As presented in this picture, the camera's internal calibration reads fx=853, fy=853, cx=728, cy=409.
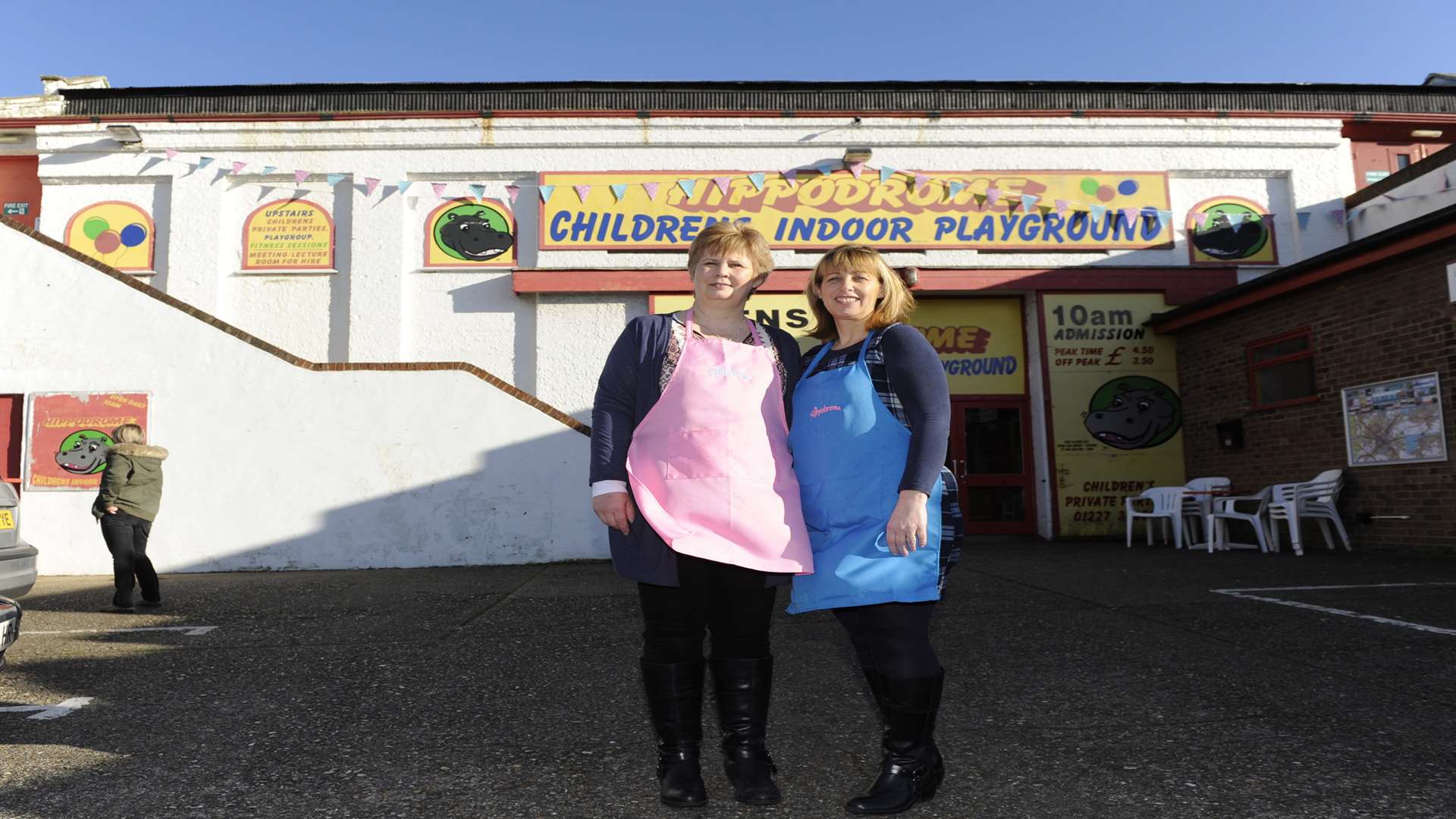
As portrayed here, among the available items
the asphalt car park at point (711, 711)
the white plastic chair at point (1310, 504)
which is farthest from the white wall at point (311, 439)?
the white plastic chair at point (1310, 504)

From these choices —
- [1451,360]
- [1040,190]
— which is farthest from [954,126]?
[1451,360]

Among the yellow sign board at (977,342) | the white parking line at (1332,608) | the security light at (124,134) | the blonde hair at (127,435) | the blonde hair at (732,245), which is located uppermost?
the security light at (124,134)

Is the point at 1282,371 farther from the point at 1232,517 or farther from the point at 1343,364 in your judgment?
the point at 1232,517

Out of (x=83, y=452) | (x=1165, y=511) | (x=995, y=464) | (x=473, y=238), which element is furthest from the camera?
(x=995, y=464)

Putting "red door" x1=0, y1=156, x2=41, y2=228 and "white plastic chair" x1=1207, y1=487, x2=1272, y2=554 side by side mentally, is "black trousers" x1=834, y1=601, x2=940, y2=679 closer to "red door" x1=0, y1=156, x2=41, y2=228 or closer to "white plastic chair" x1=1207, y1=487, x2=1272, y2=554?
"white plastic chair" x1=1207, y1=487, x2=1272, y2=554

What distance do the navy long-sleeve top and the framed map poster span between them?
28.0ft

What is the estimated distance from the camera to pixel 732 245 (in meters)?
2.33

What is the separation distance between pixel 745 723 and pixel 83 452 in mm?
9385

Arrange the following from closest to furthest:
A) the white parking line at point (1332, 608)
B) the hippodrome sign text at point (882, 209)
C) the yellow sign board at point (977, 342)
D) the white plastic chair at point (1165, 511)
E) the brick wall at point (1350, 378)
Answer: the white parking line at point (1332, 608) → the brick wall at point (1350, 378) → the white plastic chair at point (1165, 511) → the hippodrome sign text at point (882, 209) → the yellow sign board at point (977, 342)

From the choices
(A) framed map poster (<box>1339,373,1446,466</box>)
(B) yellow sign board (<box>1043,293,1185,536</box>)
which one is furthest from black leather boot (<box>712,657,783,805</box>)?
(B) yellow sign board (<box>1043,293,1185,536</box>)

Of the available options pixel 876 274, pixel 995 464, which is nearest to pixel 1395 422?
pixel 995 464

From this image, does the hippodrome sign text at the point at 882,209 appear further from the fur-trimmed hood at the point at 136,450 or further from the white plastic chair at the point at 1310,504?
the fur-trimmed hood at the point at 136,450

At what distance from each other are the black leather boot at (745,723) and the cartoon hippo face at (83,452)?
29.9 feet

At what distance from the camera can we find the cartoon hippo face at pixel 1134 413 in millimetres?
11742
